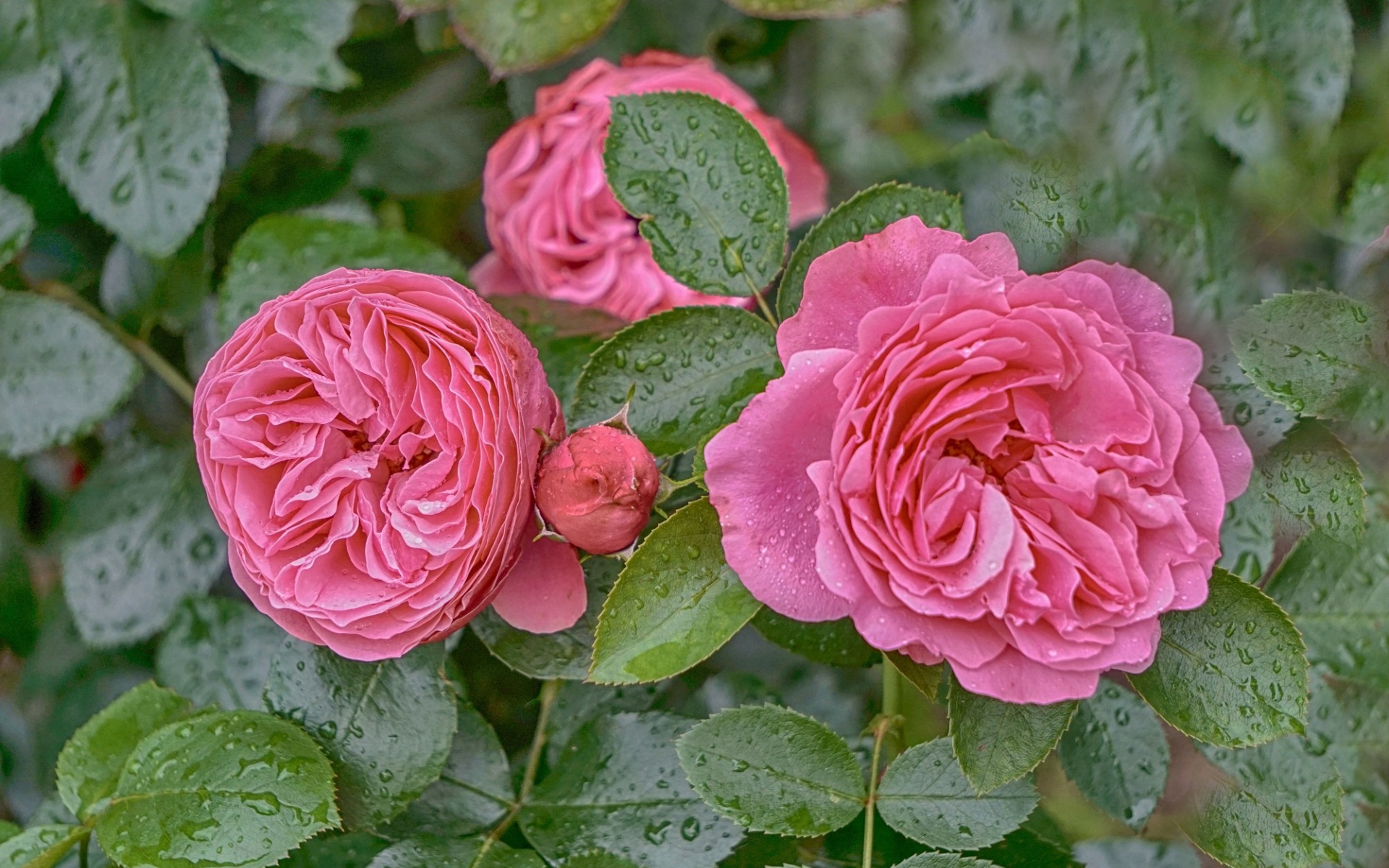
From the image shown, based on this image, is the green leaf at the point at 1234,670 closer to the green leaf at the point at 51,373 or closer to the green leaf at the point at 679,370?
the green leaf at the point at 679,370

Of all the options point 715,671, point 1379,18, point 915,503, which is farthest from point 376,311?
point 1379,18

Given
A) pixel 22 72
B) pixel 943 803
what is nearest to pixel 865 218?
pixel 943 803

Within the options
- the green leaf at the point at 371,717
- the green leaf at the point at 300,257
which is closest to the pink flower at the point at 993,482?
the green leaf at the point at 371,717

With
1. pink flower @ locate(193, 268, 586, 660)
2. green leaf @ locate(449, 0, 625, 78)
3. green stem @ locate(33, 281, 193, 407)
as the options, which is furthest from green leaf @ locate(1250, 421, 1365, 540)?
green stem @ locate(33, 281, 193, 407)

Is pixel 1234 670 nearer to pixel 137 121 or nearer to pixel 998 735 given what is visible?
pixel 998 735

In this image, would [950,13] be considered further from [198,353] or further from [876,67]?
[198,353]

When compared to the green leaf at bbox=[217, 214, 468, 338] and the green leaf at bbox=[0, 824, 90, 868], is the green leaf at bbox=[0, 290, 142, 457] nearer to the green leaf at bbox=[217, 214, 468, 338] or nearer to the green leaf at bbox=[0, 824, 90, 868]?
the green leaf at bbox=[217, 214, 468, 338]
